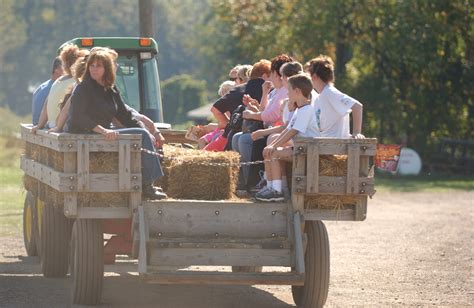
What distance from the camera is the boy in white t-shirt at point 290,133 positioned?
11.6 meters

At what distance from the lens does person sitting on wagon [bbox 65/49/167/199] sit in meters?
11.6

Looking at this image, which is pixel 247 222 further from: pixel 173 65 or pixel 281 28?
pixel 173 65

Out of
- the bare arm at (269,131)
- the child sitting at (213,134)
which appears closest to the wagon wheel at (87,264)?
the bare arm at (269,131)

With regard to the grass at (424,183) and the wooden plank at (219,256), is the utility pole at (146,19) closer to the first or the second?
the grass at (424,183)

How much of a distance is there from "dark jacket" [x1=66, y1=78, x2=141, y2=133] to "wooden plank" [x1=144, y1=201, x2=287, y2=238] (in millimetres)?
931

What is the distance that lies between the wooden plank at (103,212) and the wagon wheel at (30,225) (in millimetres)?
3951

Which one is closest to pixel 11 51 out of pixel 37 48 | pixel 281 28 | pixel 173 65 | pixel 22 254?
pixel 37 48

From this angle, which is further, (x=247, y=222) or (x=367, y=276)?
(x=367, y=276)

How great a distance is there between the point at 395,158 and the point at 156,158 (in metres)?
2.13

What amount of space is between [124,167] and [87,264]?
0.94m

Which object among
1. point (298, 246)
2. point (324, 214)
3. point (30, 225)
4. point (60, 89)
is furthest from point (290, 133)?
point (30, 225)

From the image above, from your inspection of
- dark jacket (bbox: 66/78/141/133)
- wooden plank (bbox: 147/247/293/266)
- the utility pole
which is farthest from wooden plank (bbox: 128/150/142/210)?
the utility pole

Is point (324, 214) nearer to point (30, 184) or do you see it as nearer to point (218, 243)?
point (218, 243)

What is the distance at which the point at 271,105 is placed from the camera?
493 inches
